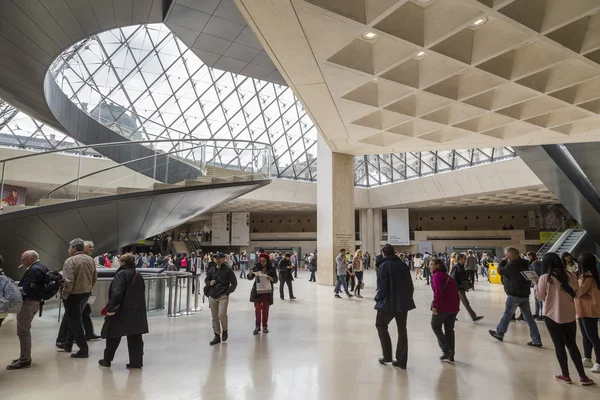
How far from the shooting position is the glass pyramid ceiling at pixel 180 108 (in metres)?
22.8

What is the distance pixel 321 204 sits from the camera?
18203mm

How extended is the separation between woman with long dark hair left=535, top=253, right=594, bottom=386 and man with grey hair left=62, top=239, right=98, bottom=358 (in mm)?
6568

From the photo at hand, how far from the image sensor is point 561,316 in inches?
177

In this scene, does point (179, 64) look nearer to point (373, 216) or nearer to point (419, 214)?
point (373, 216)

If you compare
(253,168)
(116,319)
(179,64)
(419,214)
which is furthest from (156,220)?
(419,214)

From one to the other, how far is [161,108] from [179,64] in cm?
390

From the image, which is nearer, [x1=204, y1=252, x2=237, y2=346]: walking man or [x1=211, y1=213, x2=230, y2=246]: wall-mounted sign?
[x1=204, y1=252, x2=237, y2=346]: walking man

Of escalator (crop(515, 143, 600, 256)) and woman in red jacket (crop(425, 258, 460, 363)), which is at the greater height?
escalator (crop(515, 143, 600, 256))

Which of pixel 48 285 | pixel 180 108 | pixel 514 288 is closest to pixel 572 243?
pixel 514 288

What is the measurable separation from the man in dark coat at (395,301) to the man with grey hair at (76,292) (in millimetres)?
4509

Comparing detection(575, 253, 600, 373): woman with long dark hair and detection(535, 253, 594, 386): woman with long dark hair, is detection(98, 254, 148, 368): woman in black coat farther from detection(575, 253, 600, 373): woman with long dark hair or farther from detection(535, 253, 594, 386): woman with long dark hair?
detection(575, 253, 600, 373): woman with long dark hair

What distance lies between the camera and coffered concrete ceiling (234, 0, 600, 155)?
627 centimetres

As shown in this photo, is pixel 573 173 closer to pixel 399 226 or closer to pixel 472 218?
pixel 399 226

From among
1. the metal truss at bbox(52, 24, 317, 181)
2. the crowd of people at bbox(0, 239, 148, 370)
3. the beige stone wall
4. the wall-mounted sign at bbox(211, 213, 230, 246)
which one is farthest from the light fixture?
the beige stone wall
